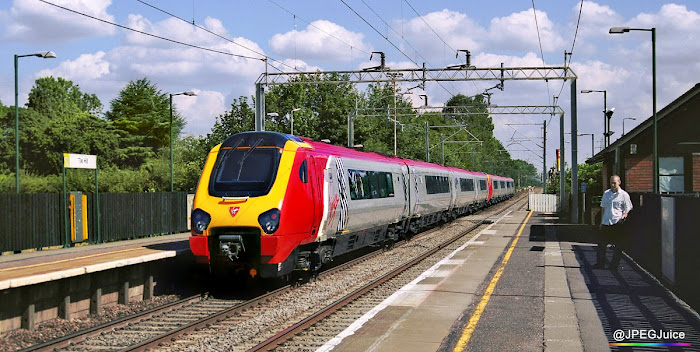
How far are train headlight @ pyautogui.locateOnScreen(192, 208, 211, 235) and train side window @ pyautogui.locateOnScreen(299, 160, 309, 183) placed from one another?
1892 mm

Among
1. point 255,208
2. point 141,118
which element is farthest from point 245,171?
point 141,118

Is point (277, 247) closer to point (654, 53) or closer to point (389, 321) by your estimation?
point (389, 321)

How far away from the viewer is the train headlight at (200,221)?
12.7 m

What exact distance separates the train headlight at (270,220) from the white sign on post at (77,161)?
1354 cm

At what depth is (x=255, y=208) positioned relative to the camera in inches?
491

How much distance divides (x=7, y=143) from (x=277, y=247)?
59.9m

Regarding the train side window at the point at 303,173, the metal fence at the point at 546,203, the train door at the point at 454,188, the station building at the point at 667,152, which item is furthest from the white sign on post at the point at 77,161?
the metal fence at the point at 546,203

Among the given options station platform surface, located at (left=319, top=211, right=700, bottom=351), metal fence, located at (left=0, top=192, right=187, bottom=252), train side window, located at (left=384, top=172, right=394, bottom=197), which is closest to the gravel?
station platform surface, located at (left=319, top=211, right=700, bottom=351)

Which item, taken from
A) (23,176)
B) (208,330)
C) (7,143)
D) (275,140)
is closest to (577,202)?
(275,140)

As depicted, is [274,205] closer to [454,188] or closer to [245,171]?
[245,171]

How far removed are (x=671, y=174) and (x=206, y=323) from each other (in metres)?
23.4

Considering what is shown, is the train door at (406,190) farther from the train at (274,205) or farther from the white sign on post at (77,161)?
the white sign on post at (77,161)

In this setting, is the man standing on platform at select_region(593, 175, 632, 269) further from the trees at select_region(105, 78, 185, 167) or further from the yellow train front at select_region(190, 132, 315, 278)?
the trees at select_region(105, 78, 185, 167)

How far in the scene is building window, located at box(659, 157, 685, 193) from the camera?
2795 centimetres
